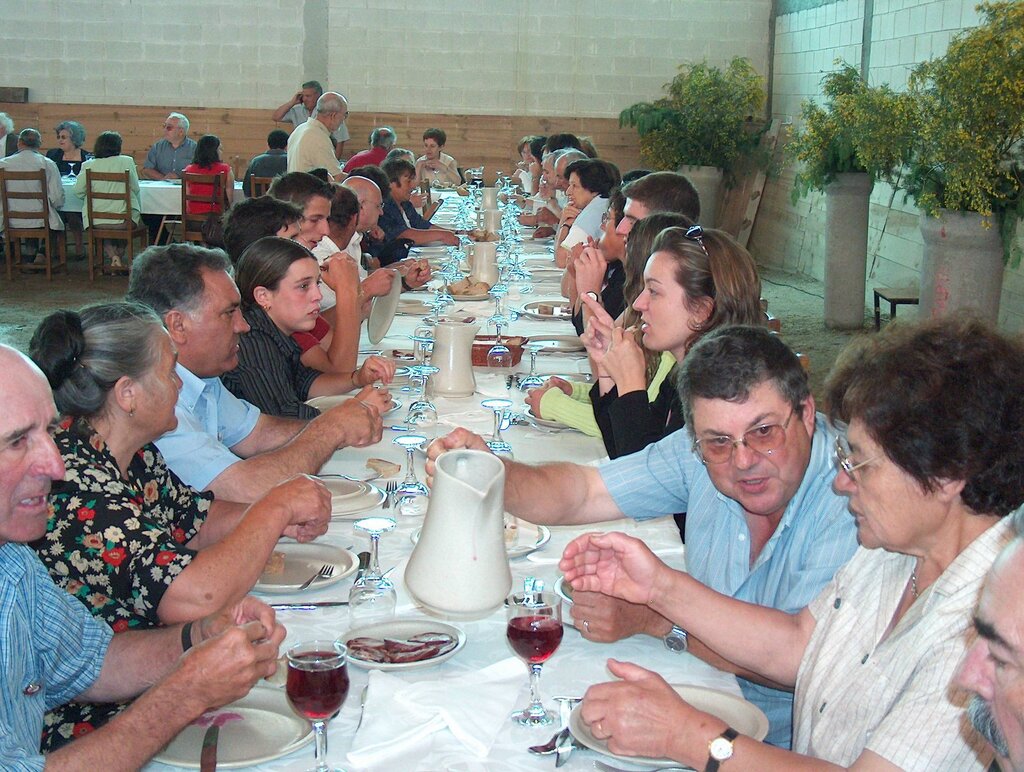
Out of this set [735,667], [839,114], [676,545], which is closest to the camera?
[735,667]

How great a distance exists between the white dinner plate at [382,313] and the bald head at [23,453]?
90.4 inches

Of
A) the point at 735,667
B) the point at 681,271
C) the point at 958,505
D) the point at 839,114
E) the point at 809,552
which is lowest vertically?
the point at 735,667

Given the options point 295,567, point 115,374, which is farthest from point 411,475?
point 115,374

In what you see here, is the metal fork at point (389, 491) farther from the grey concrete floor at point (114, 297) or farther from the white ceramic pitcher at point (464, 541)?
the grey concrete floor at point (114, 297)

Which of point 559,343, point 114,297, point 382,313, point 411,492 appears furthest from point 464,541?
point 114,297

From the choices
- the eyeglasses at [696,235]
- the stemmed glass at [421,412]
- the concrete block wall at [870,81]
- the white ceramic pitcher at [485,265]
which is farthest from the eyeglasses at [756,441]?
the concrete block wall at [870,81]

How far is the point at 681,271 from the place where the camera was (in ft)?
9.02

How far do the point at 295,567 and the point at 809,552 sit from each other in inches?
35.1

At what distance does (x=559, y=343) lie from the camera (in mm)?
4070

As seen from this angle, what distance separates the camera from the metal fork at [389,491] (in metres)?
2.34

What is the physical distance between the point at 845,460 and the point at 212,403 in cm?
174

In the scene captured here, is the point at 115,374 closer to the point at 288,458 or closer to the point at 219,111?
the point at 288,458

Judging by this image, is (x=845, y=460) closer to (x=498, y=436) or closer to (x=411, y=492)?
(x=411, y=492)

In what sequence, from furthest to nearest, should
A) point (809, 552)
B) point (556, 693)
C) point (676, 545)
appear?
point (676, 545) < point (809, 552) < point (556, 693)
